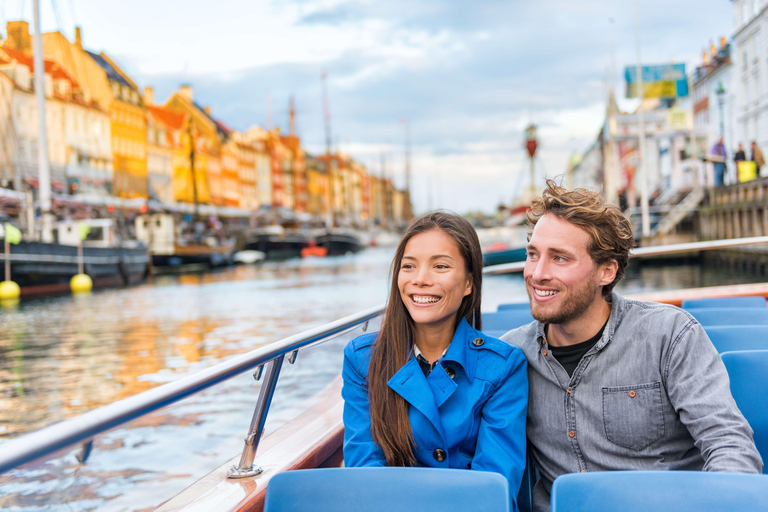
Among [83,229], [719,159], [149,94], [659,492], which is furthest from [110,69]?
[659,492]

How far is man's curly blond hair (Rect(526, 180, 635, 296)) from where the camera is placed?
204 cm

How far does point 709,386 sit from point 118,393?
9766mm

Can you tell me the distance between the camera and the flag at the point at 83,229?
30975 millimetres

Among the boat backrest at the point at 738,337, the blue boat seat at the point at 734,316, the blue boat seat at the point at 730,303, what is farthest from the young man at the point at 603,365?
the blue boat seat at the point at 730,303

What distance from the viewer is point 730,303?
4453 millimetres

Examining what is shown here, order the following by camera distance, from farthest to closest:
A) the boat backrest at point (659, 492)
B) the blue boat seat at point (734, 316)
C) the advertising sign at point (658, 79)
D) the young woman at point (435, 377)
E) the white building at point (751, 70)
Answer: the advertising sign at point (658, 79)
the white building at point (751, 70)
the blue boat seat at point (734, 316)
the young woman at point (435, 377)
the boat backrest at point (659, 492)

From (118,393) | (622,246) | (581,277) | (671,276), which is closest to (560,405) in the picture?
(581,277)

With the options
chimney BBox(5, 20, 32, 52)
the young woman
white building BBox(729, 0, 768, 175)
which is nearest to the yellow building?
chimney BBox(5, 20, 32, 52)

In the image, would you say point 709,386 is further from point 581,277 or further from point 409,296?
point 409,296

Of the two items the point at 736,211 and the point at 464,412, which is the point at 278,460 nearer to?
the point at 464,412

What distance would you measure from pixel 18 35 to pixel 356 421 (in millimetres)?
35751

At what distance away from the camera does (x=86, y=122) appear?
165 feet

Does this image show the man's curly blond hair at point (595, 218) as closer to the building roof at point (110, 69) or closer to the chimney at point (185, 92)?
the building roof at point (110, 69)

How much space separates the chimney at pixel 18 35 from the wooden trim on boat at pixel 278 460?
3410 cm
